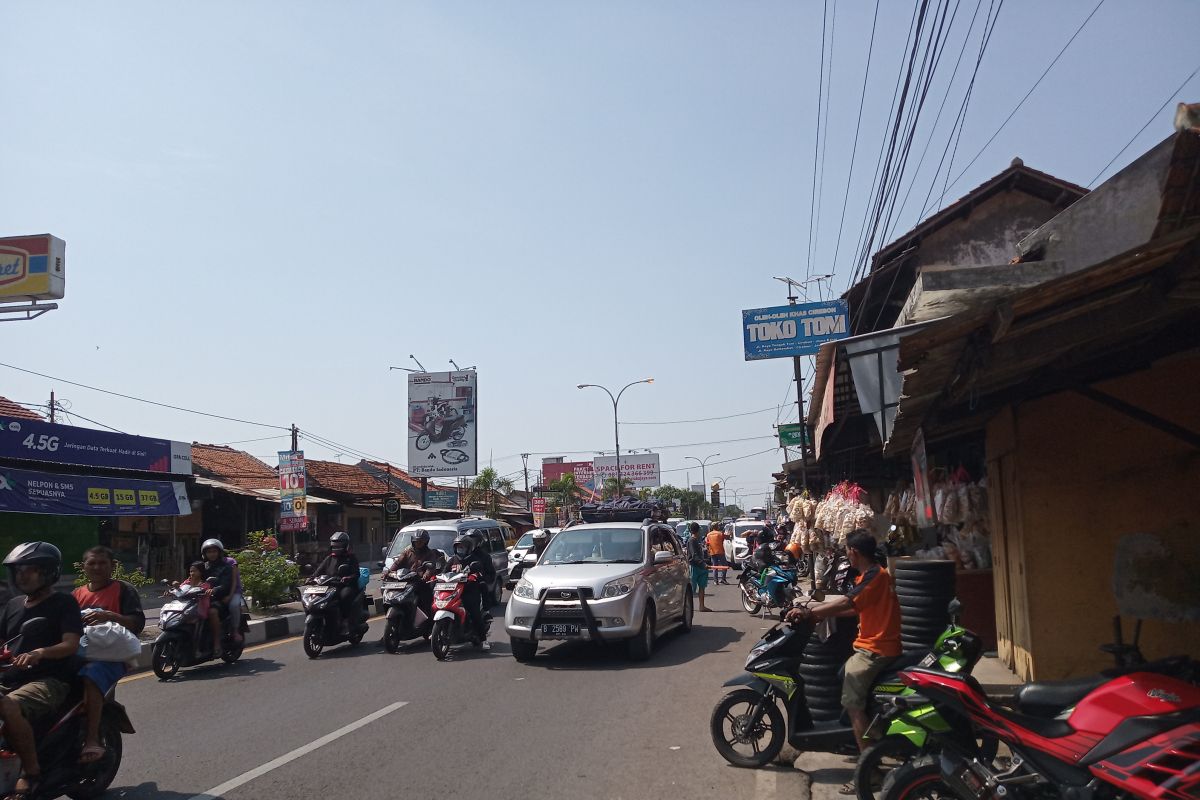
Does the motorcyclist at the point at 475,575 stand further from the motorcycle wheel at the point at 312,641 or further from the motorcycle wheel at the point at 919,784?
the motorcycle wheel at the point at 919,784

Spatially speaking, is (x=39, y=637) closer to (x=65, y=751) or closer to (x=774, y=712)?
(x=65, y=751)

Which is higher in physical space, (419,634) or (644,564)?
(644,564)

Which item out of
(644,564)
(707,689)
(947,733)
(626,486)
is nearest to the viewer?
(947,733)

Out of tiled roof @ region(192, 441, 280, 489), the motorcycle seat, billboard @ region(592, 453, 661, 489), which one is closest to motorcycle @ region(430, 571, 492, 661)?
the motorcycle seat

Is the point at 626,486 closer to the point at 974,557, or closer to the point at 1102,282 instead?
the point at 974,557

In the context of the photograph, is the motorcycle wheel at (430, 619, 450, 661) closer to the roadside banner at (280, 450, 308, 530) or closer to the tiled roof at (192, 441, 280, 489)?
the roadside banner at (280, 450, 308, 530)

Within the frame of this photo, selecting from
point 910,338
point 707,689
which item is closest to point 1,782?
point 910,338

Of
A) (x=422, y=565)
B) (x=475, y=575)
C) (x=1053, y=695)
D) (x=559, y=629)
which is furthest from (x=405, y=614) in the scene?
(x=1053, y=695)

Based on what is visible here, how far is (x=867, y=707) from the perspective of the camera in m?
5.68

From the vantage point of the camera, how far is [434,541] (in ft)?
63.1

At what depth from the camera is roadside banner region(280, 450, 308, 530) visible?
26125 millimetres

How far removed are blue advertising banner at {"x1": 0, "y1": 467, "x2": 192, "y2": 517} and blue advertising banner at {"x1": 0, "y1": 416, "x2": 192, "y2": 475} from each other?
41cm

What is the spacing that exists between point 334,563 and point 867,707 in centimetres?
854

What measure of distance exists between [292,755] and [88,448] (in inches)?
736
